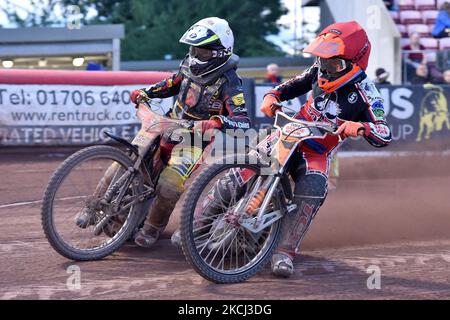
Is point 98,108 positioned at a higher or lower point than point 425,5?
lower

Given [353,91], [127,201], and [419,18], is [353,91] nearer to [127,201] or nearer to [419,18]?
[127,201]

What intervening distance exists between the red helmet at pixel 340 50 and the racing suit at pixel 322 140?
0.23 ft

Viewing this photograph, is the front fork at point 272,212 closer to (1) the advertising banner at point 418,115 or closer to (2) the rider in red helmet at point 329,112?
(2) the rider in red helmet at point 329,112

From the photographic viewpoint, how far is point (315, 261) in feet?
19.3

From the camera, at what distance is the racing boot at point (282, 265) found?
5.31 metres

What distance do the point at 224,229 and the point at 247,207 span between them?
0.22 metres

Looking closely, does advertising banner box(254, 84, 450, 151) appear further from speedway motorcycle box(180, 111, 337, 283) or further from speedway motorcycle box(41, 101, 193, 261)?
speedway motorcycle box(41, 101, 193, 261)

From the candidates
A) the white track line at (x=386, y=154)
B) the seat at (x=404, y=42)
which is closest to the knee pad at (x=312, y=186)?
the white track line at (x=386, y=154)

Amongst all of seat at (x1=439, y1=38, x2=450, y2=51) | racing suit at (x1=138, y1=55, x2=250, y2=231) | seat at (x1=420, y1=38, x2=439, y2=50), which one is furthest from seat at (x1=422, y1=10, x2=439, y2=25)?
racing suit at (x1=138, y1=55, x2=250, y2=231)

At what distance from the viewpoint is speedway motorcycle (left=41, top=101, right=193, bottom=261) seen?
215 inches

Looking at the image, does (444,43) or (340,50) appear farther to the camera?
(444,43)

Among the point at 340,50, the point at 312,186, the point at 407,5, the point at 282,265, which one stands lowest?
the point at 407,5

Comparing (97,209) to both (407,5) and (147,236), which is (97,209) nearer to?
(147,236)

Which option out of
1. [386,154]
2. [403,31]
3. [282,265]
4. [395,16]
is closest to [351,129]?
[282,265]
